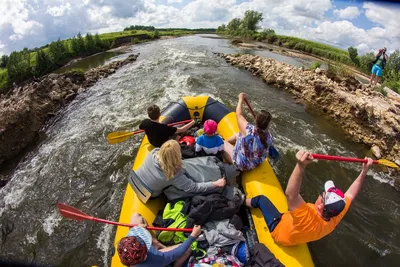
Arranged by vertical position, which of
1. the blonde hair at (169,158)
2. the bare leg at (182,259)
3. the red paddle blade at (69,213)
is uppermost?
the blonde hair at (169,158)

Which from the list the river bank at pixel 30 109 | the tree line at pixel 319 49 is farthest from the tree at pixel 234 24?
the river bank at pixel 30 109

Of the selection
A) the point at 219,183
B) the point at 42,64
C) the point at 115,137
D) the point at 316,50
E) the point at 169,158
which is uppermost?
the point at 169,158

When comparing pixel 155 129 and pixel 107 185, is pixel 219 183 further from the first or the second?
pixel 107 185

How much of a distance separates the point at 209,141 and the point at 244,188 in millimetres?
884

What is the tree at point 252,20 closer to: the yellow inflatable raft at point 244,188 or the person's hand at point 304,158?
the yellow inflatable raft at point 244,188

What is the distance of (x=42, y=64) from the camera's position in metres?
23.4

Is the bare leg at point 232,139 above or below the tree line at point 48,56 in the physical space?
above

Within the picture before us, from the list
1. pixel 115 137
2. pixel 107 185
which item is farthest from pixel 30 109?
pixel 107 185

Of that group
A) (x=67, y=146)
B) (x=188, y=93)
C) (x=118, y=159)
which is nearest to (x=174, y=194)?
(x=118, y=159)

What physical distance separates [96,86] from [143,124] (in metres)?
10.1

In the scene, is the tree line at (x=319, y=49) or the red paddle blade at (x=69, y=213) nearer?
the red paddle blade at (x=69, y=213)

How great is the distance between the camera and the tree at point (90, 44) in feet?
105

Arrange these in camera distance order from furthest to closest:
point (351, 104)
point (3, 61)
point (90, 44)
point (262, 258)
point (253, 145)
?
1. point (90, 44)
2. point (3, 61)
3. point (351, 104)
4. point (253, 145)
5. point (262, 258)

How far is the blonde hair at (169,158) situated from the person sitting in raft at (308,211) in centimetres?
120
